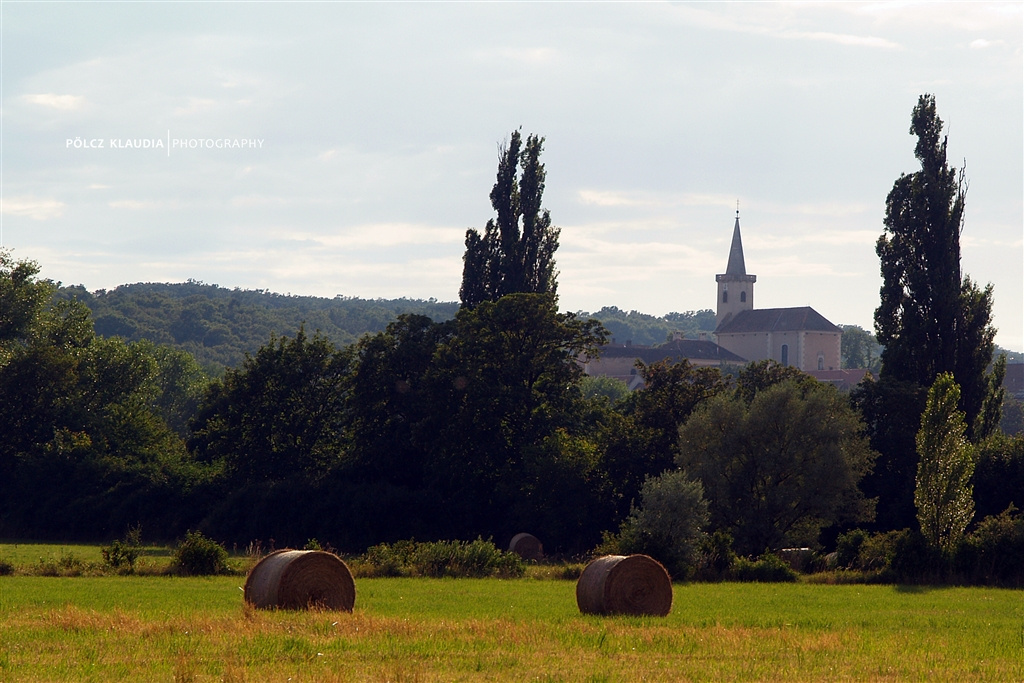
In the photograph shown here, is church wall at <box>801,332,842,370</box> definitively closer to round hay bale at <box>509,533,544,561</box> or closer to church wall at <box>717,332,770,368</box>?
church wall at <box>717,332,770,368</box>

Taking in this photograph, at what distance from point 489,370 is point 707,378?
9960 mm

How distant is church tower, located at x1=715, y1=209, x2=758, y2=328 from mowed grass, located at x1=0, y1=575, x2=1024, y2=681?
168538 millimetres

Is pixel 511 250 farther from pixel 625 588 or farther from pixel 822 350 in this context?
pixel 822 350

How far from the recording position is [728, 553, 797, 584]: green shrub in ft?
113

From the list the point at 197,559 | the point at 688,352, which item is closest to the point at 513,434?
the point at 197,559

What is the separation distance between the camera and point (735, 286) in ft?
635

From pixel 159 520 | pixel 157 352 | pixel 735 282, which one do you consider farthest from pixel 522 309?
pixel 735 282

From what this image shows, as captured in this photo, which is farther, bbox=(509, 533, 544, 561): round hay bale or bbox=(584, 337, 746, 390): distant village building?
bbox=(584, 337, 746, 390): distant village building

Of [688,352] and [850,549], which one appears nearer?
[850,549]

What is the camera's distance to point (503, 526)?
51.0 meters

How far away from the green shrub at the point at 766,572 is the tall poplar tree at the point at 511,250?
2555cm

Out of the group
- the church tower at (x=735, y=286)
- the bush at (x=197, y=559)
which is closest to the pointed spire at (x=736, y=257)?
the church tower at (x=735, y=286)

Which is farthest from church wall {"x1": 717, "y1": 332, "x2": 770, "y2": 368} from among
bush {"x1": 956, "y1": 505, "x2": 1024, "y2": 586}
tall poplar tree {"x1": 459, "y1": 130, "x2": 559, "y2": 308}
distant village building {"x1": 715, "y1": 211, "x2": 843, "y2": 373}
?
bush {"x1": 956, "y1": 505, "x2": 1024, "y2": 586}

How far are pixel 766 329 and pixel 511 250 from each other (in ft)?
442
